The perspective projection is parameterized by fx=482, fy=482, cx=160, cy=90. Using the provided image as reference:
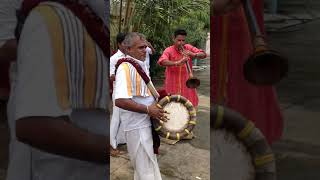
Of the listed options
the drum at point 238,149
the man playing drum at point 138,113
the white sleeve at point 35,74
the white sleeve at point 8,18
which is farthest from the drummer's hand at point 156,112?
the white sleeve at point 8,18

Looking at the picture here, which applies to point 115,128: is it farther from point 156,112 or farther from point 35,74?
point 35,74

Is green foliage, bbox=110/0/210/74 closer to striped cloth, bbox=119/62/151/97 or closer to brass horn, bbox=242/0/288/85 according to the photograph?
striped cloth, bbox=119/62/151/97

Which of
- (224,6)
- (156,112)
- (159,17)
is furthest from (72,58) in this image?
(159,17)

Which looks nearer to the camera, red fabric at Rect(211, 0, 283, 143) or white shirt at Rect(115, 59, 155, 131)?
red fabric at Rect(211, 0, 283, 143)

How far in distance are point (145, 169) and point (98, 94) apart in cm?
143

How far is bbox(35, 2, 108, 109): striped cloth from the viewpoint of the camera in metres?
1.77

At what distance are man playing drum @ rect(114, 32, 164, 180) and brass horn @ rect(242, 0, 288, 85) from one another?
4.28 ft

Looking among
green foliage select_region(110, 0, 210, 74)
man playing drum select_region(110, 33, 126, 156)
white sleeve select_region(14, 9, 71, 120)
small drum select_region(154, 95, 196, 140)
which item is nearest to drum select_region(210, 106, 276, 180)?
white sleeve select_region(14, 9, 71, 120)

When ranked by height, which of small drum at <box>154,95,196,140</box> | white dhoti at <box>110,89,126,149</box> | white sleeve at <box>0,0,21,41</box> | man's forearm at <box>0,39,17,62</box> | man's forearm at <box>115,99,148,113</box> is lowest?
white dhoti at <box>110,89,126,149</box>

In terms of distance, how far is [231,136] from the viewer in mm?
1909

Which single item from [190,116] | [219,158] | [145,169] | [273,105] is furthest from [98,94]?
[190,116]

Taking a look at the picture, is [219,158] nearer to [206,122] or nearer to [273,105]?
[273,105]

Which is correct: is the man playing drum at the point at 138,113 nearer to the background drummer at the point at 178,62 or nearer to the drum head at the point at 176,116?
the drum head at the point at 176,116

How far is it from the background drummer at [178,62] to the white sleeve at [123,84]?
2.24 meters
